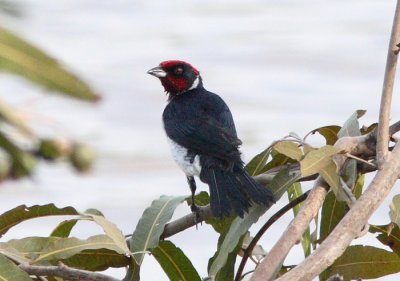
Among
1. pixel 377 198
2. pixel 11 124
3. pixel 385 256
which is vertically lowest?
pixel 385 256

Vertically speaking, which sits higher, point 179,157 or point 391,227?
point 179,157

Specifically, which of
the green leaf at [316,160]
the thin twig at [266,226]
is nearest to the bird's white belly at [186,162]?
the thin twig at [266,226]

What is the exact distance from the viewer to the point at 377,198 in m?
1.26

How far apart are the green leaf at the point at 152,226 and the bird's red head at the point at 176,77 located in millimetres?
2479

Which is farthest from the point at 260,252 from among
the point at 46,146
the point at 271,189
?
the point at 46,146

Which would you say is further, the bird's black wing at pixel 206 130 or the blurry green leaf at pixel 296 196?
the bird's black wing at pixel 206 130

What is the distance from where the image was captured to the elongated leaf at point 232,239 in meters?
1.58

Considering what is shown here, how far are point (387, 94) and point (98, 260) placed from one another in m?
0.68

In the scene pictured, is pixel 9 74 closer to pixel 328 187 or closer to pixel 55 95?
pixel 55 95

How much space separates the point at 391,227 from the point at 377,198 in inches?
19.6

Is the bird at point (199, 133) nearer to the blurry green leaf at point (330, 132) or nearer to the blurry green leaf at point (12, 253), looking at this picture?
the blurry green leaf at point (330, 132)

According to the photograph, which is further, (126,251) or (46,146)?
(126,251)

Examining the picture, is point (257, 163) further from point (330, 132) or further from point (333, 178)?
point (333, 178)

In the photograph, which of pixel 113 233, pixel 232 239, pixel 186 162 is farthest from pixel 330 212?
pixel 186 162
